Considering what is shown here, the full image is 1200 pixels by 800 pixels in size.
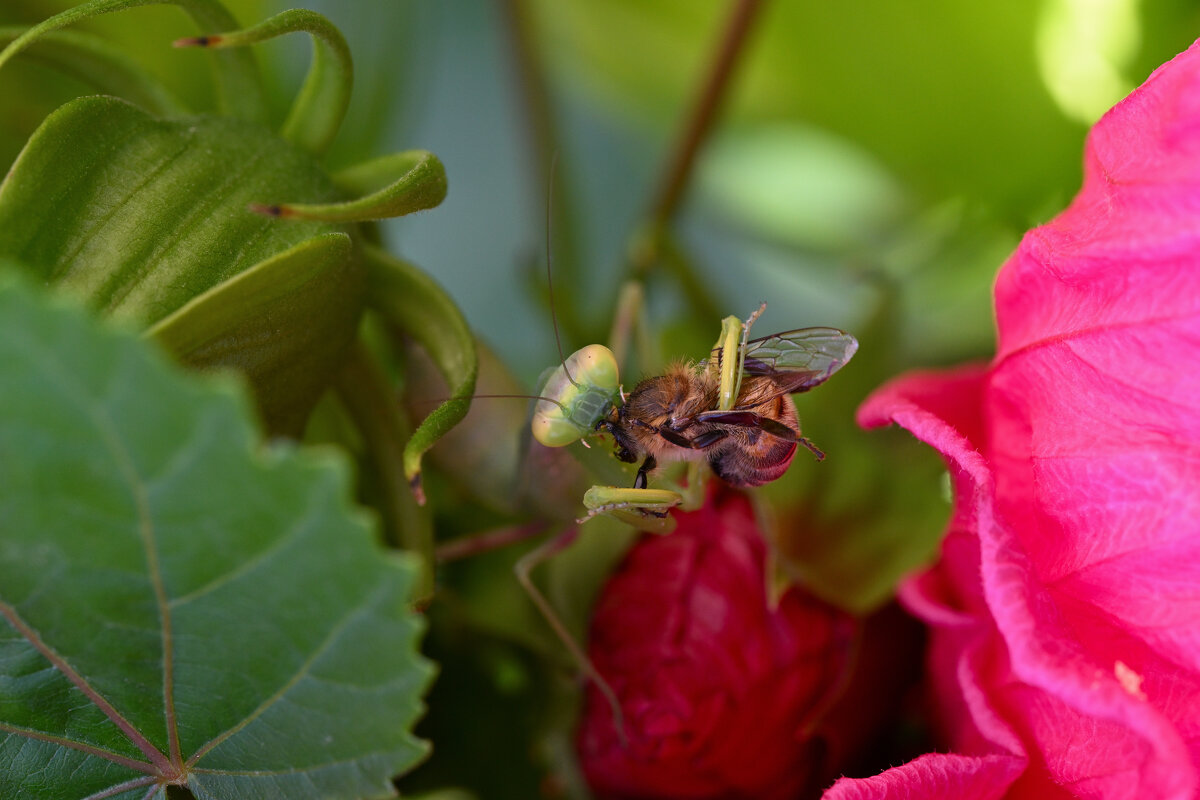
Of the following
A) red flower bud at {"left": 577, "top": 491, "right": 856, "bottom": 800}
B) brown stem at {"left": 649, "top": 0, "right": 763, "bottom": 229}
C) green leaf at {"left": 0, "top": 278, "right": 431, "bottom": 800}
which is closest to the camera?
green leaf at {"left": 0, "top": 278, "right": 431, "bottom": 800}

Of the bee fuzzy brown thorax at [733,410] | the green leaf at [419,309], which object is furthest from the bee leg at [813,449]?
the green leaf at [419,309]

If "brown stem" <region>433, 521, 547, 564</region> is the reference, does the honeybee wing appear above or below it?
above

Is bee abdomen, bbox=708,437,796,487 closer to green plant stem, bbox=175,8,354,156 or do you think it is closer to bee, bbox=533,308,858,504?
bee, bbox=533,308,858,504

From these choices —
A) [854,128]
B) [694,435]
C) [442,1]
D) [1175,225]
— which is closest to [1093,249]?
[1175,225]

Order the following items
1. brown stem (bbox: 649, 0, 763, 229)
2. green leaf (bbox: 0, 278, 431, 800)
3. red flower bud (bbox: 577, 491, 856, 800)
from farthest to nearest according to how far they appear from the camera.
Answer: brown stem (bbox: 649, 0, 763, 229) < red flower bud (bbox: 577, 491, 856, 800) < green leaf (bbox: 0, 278, 431, 800)

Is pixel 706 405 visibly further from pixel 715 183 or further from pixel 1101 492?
pixel 715 183

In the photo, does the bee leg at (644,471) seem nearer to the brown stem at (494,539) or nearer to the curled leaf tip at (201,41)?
the brown stem at (494,539)

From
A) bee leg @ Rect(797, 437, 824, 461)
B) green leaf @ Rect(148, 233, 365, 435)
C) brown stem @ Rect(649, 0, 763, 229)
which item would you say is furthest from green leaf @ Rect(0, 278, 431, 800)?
brown stem @ Rect(649, 0, 763, 229)

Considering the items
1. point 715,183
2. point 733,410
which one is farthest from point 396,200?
point 715,183
